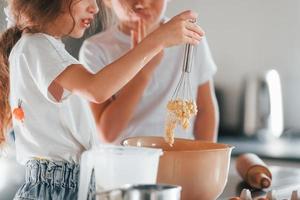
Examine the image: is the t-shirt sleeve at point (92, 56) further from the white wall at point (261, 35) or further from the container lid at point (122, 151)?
the white wall at point (261, 35)

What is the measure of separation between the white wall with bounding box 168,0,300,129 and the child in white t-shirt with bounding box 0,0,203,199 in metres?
1.53

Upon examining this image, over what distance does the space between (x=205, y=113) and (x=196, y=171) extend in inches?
23.8

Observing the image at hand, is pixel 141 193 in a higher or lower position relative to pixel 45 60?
lower

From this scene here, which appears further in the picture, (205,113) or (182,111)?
(205,113)

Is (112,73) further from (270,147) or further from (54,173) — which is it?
(270,147)

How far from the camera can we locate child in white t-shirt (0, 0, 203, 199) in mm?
1166

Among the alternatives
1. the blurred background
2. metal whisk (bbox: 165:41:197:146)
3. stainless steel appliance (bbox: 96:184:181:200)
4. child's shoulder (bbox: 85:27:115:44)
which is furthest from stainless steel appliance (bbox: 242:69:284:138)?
stainless steel appliance (bbox: 96:184:181:200)

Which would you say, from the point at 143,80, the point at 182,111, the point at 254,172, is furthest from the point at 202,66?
the point at 182,111

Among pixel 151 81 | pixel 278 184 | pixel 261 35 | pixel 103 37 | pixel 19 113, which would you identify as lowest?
pixel 278 184

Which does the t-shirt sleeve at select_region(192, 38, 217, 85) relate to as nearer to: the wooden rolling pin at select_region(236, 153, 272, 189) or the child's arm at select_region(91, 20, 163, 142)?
the child's arm at select_region(91, 20, 163, 142)

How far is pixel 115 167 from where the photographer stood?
1.07m

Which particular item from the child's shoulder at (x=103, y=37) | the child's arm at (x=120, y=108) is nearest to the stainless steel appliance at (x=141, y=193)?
the child's arm at (x=120, y=108)

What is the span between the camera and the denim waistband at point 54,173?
1203mm

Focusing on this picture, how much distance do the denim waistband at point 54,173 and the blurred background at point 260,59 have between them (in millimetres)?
1600
